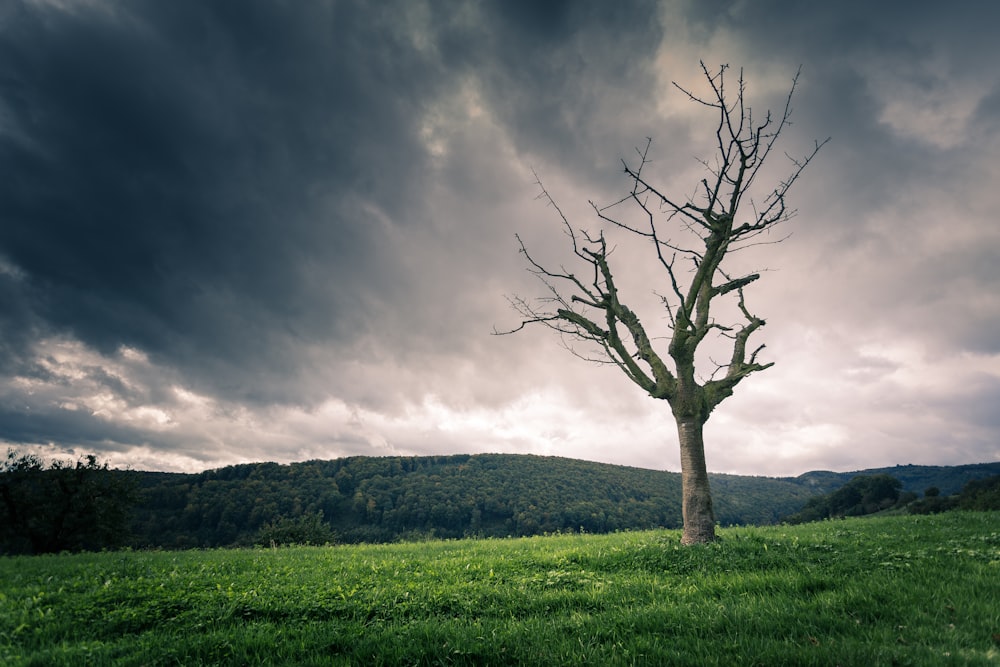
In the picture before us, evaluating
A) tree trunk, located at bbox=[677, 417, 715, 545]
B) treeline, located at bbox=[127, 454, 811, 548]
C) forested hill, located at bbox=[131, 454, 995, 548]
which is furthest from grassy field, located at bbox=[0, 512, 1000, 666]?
forested hill, located at bbox=[131, 454, 995, 548]

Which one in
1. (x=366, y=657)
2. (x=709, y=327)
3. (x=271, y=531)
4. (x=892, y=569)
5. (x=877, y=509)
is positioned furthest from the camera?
(x=877, y=509)

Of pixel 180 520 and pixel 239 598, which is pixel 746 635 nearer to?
pixel 239 598

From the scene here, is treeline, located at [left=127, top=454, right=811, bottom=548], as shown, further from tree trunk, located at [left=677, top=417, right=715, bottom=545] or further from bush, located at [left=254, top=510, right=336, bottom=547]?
tree trunk, located at [left=677, top=417, right=715, bottom=545]

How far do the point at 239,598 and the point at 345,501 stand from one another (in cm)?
10949

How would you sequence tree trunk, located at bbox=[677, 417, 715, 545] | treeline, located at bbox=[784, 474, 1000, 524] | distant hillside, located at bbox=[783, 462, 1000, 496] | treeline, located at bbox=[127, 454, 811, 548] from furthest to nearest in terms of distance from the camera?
distant hillside, located at bbox=[783, 462, 1000, 496]
treeline, located at bbox=[127, 454, 811, 548]
treeline, located at bbox=[784, 474, 1000, 524]
tree trunk, located at bbox=[677, 417, 715, 545]

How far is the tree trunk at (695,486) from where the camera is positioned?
12945 mm

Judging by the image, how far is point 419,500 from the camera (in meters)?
99.6

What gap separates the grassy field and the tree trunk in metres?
1.89

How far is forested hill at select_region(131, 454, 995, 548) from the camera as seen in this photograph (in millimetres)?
82688

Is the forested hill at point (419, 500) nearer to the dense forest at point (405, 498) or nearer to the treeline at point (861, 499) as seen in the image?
the dense forest at point (405, 498)

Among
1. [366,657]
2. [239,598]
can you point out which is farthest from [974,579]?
[239,598]

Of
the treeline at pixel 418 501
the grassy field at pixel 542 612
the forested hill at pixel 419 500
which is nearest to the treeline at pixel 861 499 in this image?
the treeline at pixel 418 501

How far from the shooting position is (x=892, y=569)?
8.40m

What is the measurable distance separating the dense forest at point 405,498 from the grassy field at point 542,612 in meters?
34.4
